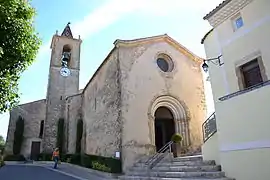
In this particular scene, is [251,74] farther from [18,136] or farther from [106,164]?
[18,136]

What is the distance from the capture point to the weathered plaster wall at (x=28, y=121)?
26.0m

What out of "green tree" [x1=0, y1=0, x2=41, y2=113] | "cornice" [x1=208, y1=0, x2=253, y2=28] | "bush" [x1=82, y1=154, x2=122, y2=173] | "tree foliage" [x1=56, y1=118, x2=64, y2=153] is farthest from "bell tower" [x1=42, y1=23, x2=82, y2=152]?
"cornice" [x1=208, y1=0, x2=253, y2=28]

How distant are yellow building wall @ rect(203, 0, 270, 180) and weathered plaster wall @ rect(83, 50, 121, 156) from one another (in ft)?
21.6

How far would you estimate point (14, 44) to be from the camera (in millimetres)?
5852

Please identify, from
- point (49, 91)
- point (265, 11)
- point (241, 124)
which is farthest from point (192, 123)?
point (49, 91)

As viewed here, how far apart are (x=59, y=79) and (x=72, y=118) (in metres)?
6.05

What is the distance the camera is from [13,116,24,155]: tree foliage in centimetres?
2529

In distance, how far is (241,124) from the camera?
287 inches

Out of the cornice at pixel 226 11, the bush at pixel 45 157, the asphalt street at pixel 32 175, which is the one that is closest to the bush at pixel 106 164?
the asphalt street at pixel 32 175

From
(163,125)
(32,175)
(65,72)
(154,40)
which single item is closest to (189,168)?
(163,125)

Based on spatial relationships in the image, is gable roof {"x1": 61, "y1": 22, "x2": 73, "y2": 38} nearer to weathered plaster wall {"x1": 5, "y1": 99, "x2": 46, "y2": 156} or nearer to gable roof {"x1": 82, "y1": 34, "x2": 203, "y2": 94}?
weathered plaster wall {"x1": 5, "y1": 99, "x2": 46, "y2": 156}

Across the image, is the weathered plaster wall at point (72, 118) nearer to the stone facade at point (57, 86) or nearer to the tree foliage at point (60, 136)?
the tree foliage at point (60, 136)

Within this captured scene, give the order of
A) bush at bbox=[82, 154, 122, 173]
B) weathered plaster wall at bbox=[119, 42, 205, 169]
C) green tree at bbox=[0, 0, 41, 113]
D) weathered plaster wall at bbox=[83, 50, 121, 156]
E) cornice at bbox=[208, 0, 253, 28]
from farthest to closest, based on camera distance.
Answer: weathered plaster wall at bbox=[83, 50, 121, 156] → weathered plaster wall at bbox=[119, 42, 205, 169] → bush at bbox=[82, 154, 122, 173] → cornice at bbox=[208, 0, 253, 28] → green tree at bbox=[0, 0, 41, 113]

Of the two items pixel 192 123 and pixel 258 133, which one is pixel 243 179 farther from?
pixel 192 123
